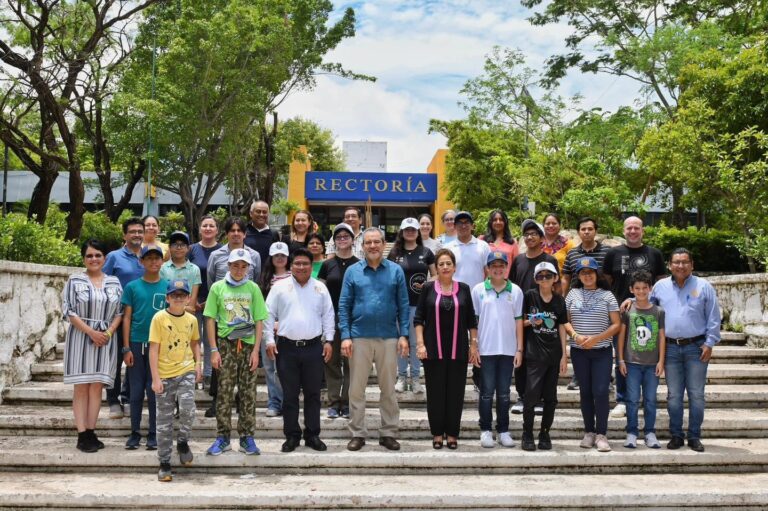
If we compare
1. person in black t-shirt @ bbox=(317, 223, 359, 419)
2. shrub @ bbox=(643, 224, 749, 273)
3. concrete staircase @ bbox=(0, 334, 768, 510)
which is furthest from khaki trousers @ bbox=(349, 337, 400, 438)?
shrub @ bbox=(643, 224, 749, 273)

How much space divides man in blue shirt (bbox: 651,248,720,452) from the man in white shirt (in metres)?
2.92

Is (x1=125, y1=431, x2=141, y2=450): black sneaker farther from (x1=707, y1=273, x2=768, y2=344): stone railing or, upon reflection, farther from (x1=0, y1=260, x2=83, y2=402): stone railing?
(x1=707, y1=273, x2=768, y2=344): stone railing

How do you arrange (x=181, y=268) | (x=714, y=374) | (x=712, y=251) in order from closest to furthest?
(x=181, y=268) < (x=714, y=374) < (x=712, y=251)

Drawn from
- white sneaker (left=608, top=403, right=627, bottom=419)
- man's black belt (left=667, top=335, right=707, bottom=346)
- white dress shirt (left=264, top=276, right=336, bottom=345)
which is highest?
white dress shirt (left=264, top=276, right=336, bottom=345)

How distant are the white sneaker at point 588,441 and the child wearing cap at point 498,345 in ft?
1.89

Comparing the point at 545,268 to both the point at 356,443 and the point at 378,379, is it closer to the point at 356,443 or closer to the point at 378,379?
the point at 378,379

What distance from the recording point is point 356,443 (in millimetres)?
5238

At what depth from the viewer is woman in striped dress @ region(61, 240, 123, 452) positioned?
17.2ft

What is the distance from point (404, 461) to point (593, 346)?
1838 millimetres

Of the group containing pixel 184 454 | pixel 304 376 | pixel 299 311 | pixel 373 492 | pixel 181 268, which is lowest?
pixel 373 492

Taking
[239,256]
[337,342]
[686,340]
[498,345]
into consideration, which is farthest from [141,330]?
[686,340]

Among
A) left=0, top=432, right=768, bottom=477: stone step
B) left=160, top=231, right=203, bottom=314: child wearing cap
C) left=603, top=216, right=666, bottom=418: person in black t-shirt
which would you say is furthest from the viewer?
left=603, top=216, right=666, bottom=418: person in black t-shirt

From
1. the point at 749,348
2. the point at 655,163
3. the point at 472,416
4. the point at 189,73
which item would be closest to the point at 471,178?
the point at 655,163

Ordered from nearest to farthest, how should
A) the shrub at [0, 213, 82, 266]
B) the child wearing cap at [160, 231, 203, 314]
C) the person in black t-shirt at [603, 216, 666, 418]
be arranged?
the child wearing cap at [160, 231, 203, 314] → the person in black t-shirt at [603, 216, 666, 418] → the shrub at [0, 213, 82, 266]
